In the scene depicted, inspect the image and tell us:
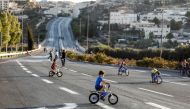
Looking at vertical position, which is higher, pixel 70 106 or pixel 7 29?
pixel 7 29

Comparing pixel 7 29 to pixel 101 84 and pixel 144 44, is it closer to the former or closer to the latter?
pixel 144 44

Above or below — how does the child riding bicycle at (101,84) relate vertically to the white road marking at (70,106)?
above

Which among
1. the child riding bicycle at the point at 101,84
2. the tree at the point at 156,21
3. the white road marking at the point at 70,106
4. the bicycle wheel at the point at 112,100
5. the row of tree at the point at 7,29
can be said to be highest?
the tree at the point at 156,21

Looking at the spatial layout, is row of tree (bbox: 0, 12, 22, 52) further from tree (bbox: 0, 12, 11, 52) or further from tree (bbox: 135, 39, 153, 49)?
tree (bbox: 135, 39, 153, 49)

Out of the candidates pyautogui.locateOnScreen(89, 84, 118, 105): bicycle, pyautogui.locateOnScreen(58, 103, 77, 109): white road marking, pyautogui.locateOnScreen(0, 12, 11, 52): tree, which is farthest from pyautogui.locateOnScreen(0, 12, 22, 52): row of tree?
pyautogui.locateOnScreen(58, 103, 77, 109): white road marking

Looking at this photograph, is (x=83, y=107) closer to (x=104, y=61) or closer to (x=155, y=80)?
(x=155, y=80)

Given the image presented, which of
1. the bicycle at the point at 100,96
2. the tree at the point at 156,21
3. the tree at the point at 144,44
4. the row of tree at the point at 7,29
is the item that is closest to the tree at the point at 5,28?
the row of tree at the point at 7,29

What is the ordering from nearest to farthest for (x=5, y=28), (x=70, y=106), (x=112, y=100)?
(x=70, y=106) → (x=112, y=100) → (x=5, y=28)

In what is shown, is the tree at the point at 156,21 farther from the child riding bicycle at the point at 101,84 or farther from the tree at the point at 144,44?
the child riding bicycle at the point at 101,84

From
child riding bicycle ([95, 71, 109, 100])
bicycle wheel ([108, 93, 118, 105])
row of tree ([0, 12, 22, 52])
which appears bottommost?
bicycle wheel ([108, 93, 118, 105])

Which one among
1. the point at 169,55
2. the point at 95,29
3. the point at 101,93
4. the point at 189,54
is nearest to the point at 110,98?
the point at 101,93

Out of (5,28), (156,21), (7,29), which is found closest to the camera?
(7,29)

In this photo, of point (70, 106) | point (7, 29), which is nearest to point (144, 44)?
point (7, 29)

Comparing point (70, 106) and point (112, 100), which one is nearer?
point (70, 106)
